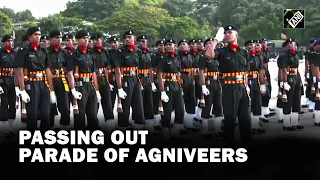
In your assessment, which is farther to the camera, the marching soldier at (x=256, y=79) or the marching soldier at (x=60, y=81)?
the marching soldier at (x=256, y=79)

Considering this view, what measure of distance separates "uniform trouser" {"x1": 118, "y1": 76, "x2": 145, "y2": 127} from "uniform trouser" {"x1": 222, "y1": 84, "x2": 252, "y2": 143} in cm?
206

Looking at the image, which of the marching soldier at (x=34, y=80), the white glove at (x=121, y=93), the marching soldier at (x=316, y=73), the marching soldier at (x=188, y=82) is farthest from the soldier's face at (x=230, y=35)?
the marching soldier at (x=316, y=73)

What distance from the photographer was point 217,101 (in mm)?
10250

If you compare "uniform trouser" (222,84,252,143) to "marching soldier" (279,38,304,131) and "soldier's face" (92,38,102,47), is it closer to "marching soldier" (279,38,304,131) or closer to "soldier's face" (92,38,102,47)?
"marching soldier" (279,38,304,131)

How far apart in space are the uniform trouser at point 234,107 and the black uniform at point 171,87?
1.76 metres

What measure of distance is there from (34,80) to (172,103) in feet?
9.02

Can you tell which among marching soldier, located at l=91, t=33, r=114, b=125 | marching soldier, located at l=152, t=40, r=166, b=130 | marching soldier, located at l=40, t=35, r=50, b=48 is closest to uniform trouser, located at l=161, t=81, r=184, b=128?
marching soldier, located at l=152, t=40, r=166, b=130

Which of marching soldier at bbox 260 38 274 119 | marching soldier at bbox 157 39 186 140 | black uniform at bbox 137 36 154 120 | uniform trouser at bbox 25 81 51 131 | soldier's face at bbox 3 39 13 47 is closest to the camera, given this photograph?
uniform trouser at bbox 25 81 51 131

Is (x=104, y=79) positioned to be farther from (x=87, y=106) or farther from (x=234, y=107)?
(x=234, y=107)

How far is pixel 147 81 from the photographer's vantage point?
1011 cm

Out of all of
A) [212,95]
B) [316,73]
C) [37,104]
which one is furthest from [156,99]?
[316,73]

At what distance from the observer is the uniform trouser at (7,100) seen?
10203 mm

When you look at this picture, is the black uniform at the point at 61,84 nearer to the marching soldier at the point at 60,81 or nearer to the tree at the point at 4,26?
the marching soldier at the point at 60,81

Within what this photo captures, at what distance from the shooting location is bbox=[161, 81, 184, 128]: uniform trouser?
9477mm
